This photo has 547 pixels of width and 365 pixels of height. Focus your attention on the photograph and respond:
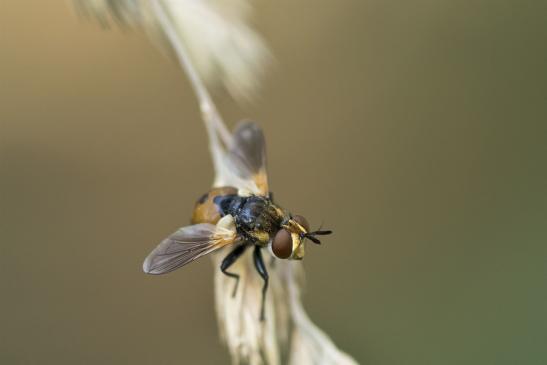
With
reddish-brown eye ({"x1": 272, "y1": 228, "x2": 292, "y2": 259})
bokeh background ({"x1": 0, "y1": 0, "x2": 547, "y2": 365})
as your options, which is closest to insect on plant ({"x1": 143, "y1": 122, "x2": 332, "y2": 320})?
reddish-brown eye ({"x1": 272, "y1": 228, "x2": 292, "y2": 259})

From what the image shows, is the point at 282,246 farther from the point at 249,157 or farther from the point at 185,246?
the point at 249,157

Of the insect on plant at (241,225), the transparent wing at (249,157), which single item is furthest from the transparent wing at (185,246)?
the transparent wing at (249,157)

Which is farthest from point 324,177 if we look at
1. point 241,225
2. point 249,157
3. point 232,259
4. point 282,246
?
point 282,246

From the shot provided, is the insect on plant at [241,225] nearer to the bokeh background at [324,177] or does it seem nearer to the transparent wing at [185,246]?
the transparent wing at [185,246]

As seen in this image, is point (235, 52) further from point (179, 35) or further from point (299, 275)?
point (299, 275)

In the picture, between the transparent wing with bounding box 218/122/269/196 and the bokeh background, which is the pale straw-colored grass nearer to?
the transparent wing with bounding box 218/122/269/196
